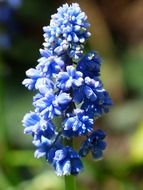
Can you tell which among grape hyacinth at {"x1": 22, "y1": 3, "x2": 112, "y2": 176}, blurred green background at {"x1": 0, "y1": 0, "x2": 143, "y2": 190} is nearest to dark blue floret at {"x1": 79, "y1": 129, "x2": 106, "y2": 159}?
Answer: grape hyacinth at {"x1": 22, "y1": 3, "x2": 112, "y2": 176}

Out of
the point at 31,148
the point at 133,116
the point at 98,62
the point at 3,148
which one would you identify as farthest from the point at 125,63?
the point at 98,62

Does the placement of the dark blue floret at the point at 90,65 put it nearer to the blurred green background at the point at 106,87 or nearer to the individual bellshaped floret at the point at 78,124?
the individual bellshaped floret at the point at 78,124

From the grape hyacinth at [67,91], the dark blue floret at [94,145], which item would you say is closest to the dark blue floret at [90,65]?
the grape hyacinth at [67,91]

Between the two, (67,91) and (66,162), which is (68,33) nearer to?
(67,91)

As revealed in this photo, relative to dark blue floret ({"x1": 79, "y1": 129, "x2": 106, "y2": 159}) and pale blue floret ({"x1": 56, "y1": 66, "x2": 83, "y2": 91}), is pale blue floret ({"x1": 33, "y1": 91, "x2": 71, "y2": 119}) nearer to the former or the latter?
pale blue floret ({"x1": 56, "y1": 66, "x2": 83, "y2": 91})

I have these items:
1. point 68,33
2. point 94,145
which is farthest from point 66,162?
point 68,33

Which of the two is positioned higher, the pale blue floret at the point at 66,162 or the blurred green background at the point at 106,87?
the blurred green background at the point at 106,87

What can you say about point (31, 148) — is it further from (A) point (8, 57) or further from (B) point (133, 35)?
(B) point (133, 35)
